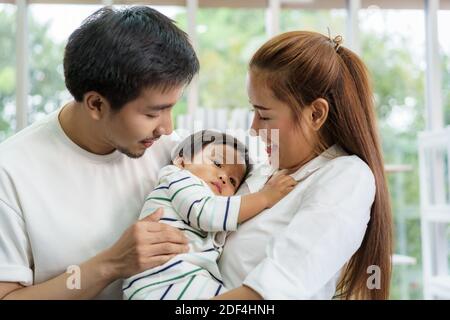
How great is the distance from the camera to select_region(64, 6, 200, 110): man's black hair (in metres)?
1.11

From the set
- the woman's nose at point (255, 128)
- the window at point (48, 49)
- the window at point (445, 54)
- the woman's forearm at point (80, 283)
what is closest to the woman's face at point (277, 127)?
the woman's nose at point (255, 128)

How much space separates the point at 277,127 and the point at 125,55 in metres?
0.34

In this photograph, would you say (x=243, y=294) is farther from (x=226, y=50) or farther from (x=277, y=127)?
(x=226, y=50)

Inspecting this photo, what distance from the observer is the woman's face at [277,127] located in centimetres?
114

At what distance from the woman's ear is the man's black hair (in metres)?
0.27

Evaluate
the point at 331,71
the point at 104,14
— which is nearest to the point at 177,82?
the point at 104,14

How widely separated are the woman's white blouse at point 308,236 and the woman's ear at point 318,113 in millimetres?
80

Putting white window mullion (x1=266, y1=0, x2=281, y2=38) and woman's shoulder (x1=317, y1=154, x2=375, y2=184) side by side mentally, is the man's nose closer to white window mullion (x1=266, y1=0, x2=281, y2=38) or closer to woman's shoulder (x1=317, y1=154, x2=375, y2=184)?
woman's shoulder (x1=317, y1=154, x2=375, y2=184)

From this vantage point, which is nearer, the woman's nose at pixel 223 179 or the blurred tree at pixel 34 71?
the woman's nose at pixel 223 179

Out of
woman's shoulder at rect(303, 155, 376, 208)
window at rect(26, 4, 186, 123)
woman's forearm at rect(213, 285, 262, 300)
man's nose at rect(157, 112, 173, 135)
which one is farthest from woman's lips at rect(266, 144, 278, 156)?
window at rect(26, 4, 186, 123)

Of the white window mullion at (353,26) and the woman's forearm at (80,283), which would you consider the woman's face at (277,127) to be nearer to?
the woman's forearm at (80,283)

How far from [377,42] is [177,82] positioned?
107 inches

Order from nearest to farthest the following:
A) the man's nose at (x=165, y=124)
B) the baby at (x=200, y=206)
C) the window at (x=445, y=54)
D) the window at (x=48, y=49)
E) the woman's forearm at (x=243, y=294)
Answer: the woman's forearm at (x=243, y=294) < the baby at (x=200, y=206) < the man's nose at (x=165, y=124) < the window at (x=48, y=49) < the window at (x=445, y=54)

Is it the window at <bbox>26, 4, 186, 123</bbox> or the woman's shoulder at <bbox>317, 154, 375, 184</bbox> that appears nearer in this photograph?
the woman's shoulder at <bbox>317, 154, 375, 184</bbox>
